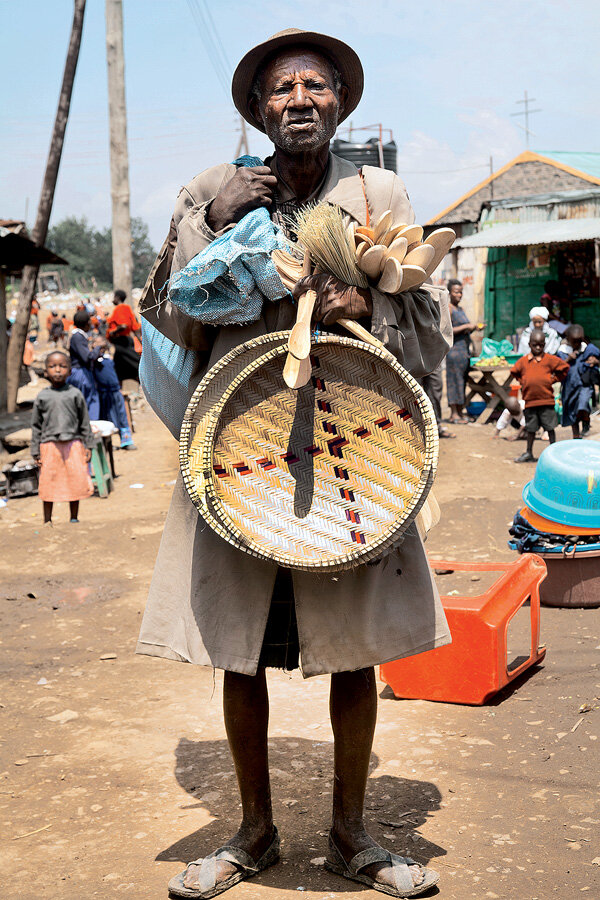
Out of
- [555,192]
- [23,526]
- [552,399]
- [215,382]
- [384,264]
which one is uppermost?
[555,192]

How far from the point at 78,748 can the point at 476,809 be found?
145 centimetres

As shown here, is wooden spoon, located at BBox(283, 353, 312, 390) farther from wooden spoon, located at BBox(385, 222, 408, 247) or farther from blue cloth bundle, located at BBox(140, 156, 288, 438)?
wooden spoon, located at BBox(385, 222, 408, 247)

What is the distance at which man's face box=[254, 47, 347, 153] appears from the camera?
2.26m

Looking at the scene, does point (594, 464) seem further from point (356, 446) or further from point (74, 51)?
point (74, 51)

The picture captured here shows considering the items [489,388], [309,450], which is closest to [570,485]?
[309,450]

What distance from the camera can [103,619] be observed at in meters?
5.08

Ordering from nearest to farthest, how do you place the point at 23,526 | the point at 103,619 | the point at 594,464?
the point at 594,464
the point at 103,619
the point at 23,526

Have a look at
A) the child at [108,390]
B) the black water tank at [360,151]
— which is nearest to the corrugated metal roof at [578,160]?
the black water tank at [360,151]

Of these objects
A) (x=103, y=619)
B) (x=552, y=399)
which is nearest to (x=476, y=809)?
(x=103, y=619)

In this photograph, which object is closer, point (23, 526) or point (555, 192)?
point (23, 526)

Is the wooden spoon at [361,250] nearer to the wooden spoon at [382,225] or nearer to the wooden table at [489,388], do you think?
the wooden spoon at [382,225]

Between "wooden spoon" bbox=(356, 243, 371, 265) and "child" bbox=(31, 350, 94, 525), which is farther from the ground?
"wooden spoon" bbox=(356, 243, 371, 265)

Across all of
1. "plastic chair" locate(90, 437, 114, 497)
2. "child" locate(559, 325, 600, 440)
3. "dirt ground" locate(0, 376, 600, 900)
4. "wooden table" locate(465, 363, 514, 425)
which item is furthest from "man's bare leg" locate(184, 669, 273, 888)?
"wooden table" locate(465, 363, 514, 425)

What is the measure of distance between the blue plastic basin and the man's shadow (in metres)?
2.00
